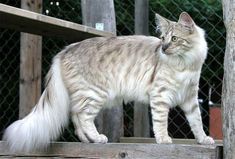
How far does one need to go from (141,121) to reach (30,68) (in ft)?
3.09

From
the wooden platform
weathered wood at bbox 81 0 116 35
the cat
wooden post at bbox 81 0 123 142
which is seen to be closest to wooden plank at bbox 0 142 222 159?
the wooden platform

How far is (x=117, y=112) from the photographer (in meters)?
3.62

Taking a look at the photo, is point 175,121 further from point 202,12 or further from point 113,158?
point 113,158

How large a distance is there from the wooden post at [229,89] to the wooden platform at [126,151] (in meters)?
0.12

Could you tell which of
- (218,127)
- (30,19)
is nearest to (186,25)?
(30,19)

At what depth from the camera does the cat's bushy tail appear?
2.84m

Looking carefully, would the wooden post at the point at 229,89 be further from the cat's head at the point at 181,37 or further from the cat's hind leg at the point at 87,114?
the cat's hind leg at the point at 87,114

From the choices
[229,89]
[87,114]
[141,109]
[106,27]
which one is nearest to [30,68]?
[106,27]

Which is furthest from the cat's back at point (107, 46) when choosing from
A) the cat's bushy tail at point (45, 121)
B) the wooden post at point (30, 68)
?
the wooden post at point (30, 68)

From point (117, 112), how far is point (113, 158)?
1.06 metres

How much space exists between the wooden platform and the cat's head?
26.9 inches

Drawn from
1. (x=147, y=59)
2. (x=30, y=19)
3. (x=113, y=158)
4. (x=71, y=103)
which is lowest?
(x=113, y=158)

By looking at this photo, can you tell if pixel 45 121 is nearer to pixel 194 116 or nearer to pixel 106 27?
pixel 194 116

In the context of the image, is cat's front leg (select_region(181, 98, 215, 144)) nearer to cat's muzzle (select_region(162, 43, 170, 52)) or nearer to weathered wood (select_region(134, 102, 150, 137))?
cat's muzzle (select_region(162, 43, 170, 52))
